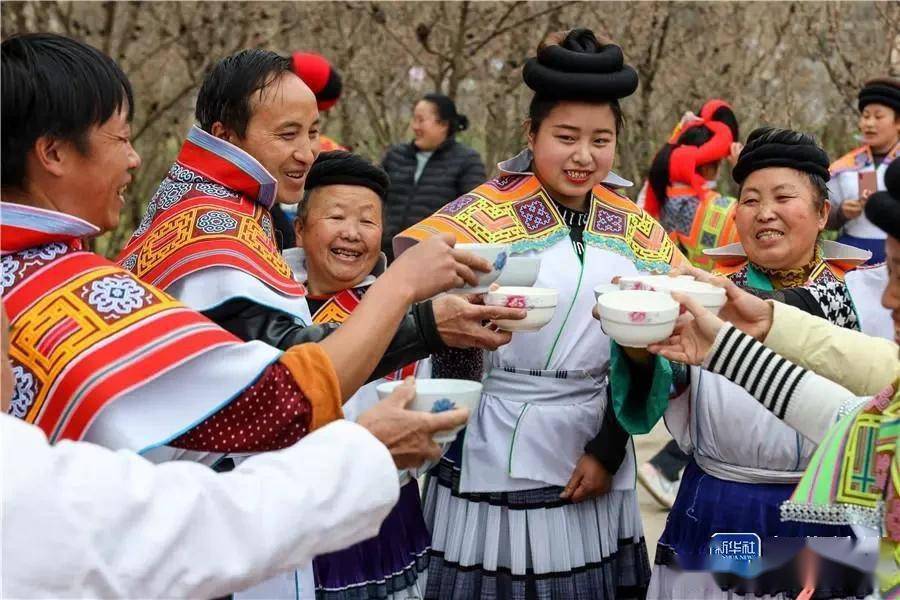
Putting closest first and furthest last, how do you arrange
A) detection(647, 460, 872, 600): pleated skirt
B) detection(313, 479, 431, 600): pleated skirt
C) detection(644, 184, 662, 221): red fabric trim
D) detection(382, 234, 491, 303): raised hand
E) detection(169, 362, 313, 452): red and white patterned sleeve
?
detection(169, 362, 313, 452): red and white patterned sleeve → detection(382, 234, 491, 303): raised hand → detection(647, 460, 872, 600): pleated skirt → detection(313, 479, 431, 600): pleated skirt → detection(644, 184, 662, 221): red fabric trim

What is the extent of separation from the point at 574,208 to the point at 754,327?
2.74 ft

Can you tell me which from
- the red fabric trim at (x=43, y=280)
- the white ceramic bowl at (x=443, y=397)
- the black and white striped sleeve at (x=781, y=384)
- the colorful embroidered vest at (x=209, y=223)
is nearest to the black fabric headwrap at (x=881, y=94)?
the black and white striped sleeve at (x=781, y=384)

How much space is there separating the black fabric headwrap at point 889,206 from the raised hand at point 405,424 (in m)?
0.91

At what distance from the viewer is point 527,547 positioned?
322 cm

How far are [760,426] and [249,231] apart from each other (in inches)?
62.0

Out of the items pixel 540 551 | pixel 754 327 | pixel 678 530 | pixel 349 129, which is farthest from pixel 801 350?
pixel 349 129

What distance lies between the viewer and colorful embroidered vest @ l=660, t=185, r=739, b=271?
6859 mm

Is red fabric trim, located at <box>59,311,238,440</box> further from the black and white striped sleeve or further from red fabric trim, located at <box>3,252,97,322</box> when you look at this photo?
the black and white striped sleeve

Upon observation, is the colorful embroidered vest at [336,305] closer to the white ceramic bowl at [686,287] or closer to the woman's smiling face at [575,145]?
the woman's smiling face at [575,145]

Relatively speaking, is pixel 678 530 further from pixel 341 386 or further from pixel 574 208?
pixel 341 386

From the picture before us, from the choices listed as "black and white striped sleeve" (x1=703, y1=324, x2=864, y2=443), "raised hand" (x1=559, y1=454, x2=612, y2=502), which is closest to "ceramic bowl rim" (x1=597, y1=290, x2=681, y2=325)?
"black and white striped sleeve" (x1=703, y1=324, x2=864, y2=443)

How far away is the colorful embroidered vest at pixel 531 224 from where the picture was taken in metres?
3.24

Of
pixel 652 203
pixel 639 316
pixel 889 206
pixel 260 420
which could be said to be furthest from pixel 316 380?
pixel 652 203

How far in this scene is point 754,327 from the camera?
107 inches
